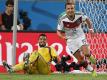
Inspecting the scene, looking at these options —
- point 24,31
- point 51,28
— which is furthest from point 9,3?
point 51,28

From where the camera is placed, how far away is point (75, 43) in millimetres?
14008

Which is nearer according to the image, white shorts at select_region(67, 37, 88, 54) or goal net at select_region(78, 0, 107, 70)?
white shorts at select_region(67, 37, 88, 54)

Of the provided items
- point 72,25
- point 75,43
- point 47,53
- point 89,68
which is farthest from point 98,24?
point 47,53

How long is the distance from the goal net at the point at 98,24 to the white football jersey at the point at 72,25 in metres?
0.84

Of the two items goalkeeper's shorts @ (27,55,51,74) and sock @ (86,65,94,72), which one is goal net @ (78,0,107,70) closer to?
sock @ (86,65,94,72)

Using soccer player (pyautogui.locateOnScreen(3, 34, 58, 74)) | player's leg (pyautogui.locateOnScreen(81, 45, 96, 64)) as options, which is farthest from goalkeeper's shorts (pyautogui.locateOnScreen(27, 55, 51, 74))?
player's leg (pyautogui.locateOnScreen(81, 45, 96, 64))

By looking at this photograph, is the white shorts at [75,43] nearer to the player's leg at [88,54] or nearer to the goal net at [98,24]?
the player's leg at [88,54]

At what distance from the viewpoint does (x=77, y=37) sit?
1389 cm

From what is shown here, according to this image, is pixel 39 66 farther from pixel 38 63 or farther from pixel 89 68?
pixel 89 68

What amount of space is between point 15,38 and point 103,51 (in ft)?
7.23

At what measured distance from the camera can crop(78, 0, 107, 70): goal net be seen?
47.9ft

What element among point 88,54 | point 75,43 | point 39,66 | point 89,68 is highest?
point 75,43

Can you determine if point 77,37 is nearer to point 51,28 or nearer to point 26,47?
point 26,47

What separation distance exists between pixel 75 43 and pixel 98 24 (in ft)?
3.41
